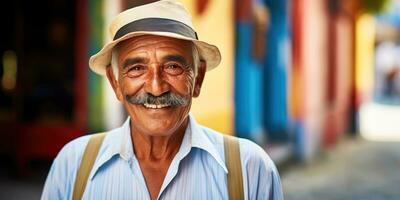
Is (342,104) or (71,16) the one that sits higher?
(71,16)

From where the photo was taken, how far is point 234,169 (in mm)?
1979

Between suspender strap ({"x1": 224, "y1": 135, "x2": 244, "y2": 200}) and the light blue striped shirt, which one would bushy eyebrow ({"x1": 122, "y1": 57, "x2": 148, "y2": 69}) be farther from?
suspender strap ({"x1": 224, "y1": 135, "x2": 244, "y2": 200})

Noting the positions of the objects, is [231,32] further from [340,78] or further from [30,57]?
[340,78]

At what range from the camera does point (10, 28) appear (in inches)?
304

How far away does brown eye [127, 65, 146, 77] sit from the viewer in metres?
1.98

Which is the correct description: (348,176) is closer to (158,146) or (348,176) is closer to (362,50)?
(158,146)

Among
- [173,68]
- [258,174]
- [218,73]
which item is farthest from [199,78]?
[218,73]

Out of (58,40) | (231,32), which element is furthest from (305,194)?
(58,40)

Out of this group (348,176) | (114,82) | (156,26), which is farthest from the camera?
(348,176)

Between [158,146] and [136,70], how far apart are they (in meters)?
0.26

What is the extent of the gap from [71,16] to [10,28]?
3.03 ft

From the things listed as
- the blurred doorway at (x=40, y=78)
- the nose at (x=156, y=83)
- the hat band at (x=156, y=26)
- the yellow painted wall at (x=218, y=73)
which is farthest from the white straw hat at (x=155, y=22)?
the blurred doorway at (x=40, y=78)

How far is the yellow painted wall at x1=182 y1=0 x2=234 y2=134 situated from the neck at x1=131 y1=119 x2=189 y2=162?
3.85 m

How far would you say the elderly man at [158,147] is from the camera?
6.38 ft
